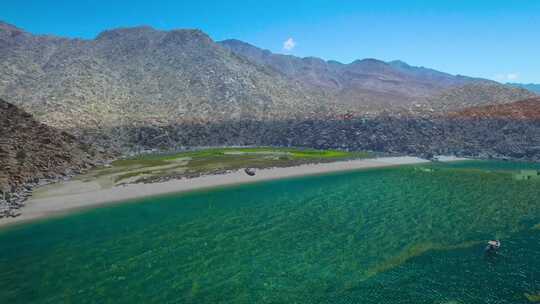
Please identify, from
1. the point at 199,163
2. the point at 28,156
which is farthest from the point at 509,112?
the point at 28,156

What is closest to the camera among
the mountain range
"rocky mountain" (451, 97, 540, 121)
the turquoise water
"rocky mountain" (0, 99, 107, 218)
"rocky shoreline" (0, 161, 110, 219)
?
the turquoise water

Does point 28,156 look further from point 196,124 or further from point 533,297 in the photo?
point 533,297

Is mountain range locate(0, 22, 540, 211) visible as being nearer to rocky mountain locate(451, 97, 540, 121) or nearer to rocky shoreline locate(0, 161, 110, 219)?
rocky mountain locate(451, 97, 540, 121)

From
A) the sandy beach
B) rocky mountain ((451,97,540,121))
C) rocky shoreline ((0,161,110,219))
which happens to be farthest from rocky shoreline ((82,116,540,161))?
rocky shoreline ((0,161,110,219))

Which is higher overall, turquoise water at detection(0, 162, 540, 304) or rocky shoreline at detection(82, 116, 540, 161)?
rocky shoreline at detection(82, 116, 540, 161)

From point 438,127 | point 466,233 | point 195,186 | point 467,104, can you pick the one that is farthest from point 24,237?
point 467,104

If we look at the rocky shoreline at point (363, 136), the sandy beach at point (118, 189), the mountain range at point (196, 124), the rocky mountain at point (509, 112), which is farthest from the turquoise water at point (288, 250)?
the rocky mountain at point (509, 112)
